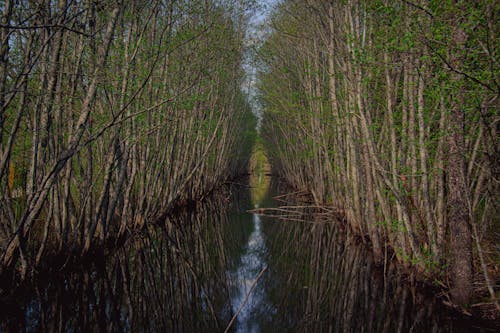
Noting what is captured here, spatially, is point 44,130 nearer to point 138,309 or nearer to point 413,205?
point 138,309

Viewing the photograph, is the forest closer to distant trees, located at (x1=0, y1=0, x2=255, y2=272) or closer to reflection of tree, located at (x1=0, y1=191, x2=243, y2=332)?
distant trees, located at (x1=0, y1=0, x2=255, y2=272)

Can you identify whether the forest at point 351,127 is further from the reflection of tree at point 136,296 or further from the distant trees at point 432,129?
the reflection of tree at point 136,296

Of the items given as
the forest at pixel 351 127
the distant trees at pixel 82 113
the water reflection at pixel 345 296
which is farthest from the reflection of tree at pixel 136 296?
the water reflection at pixel 345 296

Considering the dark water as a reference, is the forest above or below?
above

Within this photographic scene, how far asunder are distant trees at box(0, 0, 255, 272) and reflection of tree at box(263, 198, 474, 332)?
4.81 metres

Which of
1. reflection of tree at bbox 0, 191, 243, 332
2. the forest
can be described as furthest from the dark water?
the forest

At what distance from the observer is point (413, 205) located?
7.37 meters

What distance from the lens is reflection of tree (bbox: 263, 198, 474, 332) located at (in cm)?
585

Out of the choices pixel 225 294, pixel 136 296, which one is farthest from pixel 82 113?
pixel 225 294

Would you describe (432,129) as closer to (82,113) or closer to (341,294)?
(341,294)

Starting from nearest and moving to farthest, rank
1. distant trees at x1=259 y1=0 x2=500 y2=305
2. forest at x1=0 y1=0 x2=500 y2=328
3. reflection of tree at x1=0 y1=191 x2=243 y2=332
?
distant trees at x1=259 y1=0 x2=500 y2=305
forest at x1=0 y1=0 x2=500 y2=328
reflection of tree at x1=0 y1=191 x2=243 y2=332

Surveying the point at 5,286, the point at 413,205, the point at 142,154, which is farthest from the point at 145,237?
the point at 413,205

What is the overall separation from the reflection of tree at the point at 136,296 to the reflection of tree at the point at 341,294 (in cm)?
131

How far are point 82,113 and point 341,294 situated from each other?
6.41 m
